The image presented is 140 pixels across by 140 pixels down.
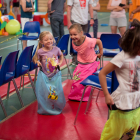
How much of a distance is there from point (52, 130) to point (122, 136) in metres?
0.93

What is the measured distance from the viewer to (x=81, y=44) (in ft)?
10.9

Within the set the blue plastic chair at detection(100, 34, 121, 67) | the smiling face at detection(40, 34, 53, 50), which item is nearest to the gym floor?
the smiling face at detection(40, 34, 53, 50)

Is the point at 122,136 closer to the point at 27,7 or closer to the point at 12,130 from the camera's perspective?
the point at 12,130

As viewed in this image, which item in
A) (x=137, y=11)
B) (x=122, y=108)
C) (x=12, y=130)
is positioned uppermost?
(x=137, y=11)

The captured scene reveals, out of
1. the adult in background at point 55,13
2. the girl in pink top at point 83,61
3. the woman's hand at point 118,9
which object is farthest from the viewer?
the adult in background at point 55,13

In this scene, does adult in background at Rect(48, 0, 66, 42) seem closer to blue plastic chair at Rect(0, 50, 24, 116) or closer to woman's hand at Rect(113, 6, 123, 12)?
woman's hand at Rect(113, 6, 123, 12)

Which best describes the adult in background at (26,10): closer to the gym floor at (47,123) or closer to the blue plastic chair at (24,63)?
the blue plastic chair at (24,63)

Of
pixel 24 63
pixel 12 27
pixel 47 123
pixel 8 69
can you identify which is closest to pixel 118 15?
pixel 24 63

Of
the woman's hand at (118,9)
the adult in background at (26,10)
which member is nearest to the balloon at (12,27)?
the adult in background at (26,10)

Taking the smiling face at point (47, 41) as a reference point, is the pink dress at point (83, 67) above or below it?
below

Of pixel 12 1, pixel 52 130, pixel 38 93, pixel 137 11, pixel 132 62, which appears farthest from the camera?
pixel 12 1

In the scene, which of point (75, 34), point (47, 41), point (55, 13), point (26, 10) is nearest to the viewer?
point (47, 41)

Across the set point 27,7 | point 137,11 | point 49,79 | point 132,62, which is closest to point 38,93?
point 49,79

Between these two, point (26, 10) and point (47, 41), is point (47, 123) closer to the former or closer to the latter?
point (47, 41)
